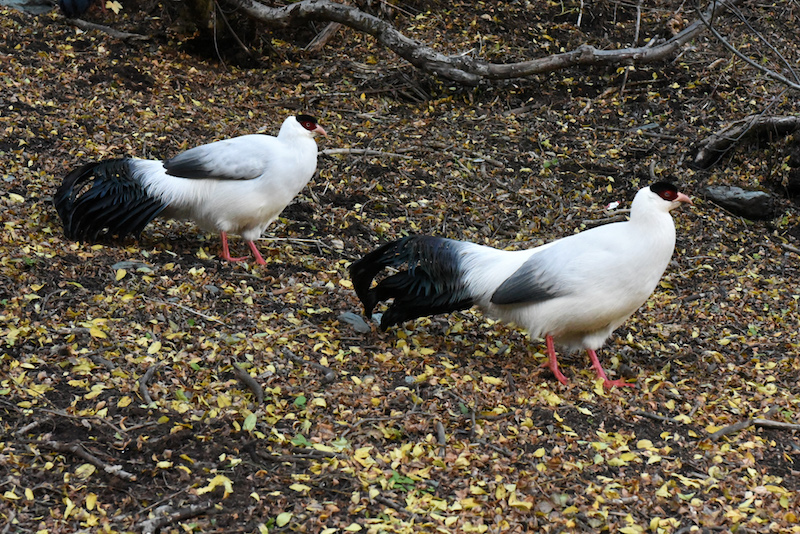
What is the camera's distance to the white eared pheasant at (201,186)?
651 centimetres

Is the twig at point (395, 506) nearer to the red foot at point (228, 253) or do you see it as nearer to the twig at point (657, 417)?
the twig at point (657, 417)

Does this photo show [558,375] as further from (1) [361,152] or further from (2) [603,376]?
(1) [361,152]

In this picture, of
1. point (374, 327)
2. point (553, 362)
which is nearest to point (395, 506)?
point (553, 362)

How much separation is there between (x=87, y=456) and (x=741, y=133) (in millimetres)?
7147

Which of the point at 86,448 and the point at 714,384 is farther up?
the point at 86,448

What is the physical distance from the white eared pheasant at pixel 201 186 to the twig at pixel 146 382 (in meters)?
1.90

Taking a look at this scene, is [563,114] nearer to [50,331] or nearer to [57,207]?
[57,207]

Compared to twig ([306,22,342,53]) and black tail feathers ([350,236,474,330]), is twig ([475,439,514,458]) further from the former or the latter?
twig ([306,22,342,53])

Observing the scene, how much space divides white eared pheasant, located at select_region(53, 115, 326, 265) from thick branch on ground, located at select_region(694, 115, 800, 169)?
4.41 metres

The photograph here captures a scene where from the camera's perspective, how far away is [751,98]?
9.98 meters

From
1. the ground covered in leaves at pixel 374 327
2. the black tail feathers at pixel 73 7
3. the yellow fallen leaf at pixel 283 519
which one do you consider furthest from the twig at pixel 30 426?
the black tail feathers at pixel 73 7

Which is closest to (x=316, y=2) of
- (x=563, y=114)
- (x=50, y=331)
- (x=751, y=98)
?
(x=563, y=114)

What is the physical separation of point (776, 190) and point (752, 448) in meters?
4.45

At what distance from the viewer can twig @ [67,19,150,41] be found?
9.84 meters
